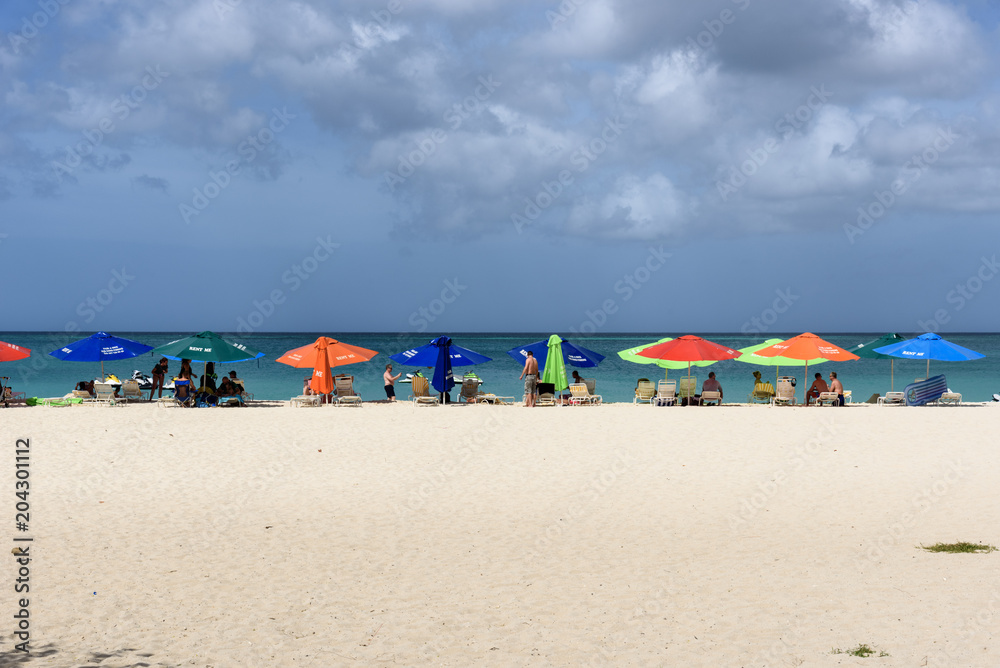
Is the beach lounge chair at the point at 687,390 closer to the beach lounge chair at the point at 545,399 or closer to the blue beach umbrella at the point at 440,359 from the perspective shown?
the beach lounge chair at the point at 545,399

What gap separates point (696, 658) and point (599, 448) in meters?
8.68

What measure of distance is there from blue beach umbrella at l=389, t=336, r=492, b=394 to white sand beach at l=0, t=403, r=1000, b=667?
653 cm

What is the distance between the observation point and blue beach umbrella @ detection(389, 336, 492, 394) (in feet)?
72.0

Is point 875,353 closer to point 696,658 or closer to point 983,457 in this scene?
point 983,457

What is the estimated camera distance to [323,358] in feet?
69.9

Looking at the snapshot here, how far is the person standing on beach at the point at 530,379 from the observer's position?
21.4 meters

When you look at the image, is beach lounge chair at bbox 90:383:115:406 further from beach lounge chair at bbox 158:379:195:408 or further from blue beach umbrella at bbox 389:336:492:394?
blue beach umbrella at bbox 389:336:492:394

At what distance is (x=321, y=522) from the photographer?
9141 mm

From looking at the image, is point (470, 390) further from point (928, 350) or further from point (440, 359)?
point (928, 350)

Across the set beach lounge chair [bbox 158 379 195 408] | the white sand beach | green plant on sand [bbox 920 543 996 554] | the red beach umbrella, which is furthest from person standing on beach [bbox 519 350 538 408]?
green plant on sand [bbox 920 543 996 554]

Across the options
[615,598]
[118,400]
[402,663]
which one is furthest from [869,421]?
[118,400]

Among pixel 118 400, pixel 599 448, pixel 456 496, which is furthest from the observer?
pixel 118 400

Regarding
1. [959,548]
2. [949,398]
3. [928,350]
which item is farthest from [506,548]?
[949,398]

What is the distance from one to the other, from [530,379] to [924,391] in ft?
35.8
